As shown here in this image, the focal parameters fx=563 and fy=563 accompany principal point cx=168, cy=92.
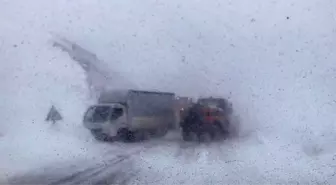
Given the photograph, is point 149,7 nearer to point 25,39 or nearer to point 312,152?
point 25,39

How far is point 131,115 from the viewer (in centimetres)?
379

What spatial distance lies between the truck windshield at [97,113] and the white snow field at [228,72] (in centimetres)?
6

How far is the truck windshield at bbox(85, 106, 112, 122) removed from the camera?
3.75 m

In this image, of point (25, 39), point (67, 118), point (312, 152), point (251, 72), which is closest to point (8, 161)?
point (67, 118)

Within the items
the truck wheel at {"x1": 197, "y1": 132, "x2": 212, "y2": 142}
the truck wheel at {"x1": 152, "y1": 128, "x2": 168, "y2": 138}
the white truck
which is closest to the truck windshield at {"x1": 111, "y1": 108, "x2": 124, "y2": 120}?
the white truck

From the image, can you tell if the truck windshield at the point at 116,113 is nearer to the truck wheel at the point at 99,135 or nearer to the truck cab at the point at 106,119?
the truck cab at the point at 106,119

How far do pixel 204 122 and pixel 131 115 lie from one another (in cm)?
49

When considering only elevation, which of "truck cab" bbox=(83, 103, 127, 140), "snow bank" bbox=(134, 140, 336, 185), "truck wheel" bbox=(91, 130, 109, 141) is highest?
"truck cab" bbox=(83, 103, 127, 140)

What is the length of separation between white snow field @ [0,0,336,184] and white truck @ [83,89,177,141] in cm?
7

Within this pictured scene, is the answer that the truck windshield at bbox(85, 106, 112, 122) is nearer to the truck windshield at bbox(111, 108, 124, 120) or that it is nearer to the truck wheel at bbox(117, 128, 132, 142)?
the truck windshield at bbox(111, 108, 124, 120)

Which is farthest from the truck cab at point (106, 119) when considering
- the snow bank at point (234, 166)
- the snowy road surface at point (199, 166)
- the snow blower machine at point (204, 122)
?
the snow blower machine at point (204, 122)

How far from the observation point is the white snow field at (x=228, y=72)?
12.2 feet

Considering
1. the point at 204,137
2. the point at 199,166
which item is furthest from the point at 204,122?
the point at 199,166

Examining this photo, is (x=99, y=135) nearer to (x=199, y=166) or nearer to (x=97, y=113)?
(x=97, y=113)
